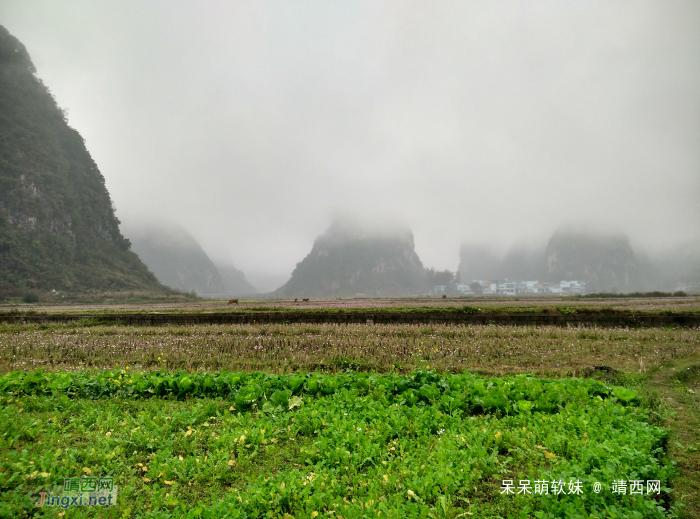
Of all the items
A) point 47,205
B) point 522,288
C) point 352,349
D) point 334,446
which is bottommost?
point 522,288

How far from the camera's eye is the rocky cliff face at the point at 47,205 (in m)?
74.0

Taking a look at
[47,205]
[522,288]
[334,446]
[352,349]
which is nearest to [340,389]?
[334,446]

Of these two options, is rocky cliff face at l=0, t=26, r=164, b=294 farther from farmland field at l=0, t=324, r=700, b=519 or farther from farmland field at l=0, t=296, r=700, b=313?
farmland field at l=0, t=324, r=700, b=519

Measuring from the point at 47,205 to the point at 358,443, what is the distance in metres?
115

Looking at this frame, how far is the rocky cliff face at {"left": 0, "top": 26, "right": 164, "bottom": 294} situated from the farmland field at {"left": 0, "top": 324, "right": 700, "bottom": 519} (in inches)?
3309

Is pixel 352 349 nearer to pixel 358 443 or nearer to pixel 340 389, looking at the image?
pixel 340 389

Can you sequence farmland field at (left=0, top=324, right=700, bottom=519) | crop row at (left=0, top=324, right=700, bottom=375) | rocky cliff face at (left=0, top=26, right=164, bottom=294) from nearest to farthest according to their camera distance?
1. farmland field at (left=0, top=324, right=700, bottom=519)
2. crop row at (left=0, top=324, right=700, bottom=375)
3. rocky cliff face at (left=0, top=26, right=164, bottom=294)

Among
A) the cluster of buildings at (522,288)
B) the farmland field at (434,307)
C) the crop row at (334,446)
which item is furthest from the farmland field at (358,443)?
the cluster of buildings at (522,288)

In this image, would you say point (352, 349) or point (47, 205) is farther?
point (47, 205)

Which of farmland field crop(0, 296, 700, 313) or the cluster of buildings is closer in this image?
farmland field crop(0, 296, 700, 313)

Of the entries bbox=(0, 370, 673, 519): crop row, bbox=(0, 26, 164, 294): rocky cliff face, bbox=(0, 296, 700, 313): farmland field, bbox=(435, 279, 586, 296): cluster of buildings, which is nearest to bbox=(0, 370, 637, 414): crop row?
bbox=(0, 370, 673, 519): crop row

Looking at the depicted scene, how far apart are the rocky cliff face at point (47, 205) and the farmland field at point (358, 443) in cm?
8404

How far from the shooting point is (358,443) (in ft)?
16.9

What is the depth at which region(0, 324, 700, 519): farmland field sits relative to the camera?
391 centimetres
